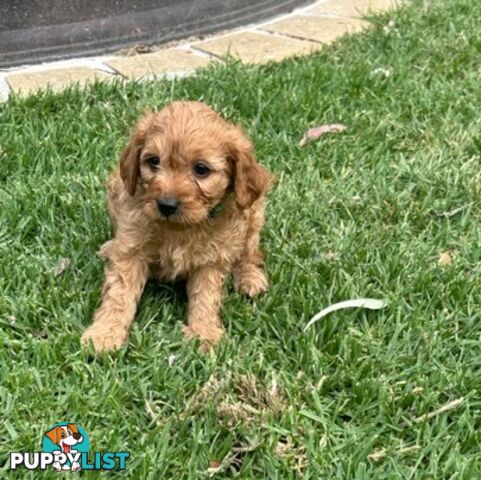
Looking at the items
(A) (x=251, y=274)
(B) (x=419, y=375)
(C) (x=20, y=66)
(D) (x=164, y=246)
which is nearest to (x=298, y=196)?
(A) (x=251, y=274)

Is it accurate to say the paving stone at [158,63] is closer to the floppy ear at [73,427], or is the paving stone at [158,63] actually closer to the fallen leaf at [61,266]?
the fallen leaf at [61,266]

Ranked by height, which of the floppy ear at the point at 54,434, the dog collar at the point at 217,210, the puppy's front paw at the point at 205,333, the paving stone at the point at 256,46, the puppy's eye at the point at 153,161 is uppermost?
the puppy's eye at the point at 153,161

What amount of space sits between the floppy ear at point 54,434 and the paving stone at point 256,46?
11.0 feet

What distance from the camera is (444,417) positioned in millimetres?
2320

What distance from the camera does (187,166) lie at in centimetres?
258

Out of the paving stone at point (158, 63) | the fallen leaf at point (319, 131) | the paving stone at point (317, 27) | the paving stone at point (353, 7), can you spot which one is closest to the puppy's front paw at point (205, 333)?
the fallen leaf at point (319, 131)

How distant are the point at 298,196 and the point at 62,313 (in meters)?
1.37

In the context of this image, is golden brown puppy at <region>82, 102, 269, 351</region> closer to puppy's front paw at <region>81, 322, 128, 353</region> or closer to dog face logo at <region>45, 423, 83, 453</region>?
puppy's front paw at <region>81, 322, 128, 353</region>

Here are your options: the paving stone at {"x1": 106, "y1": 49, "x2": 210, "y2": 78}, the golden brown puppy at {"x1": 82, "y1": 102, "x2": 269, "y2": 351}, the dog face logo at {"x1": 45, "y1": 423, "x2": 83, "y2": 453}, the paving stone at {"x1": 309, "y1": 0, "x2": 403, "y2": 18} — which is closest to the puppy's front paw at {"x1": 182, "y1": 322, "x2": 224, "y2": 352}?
the golden brown puppy at {"x1": 82, "y1": 102, "x2": 269, "y2": 351}

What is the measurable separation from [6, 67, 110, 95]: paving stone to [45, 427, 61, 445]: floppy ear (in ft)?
8.69

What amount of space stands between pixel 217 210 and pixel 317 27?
3520 mm

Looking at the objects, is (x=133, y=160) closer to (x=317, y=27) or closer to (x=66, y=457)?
(x=66, y=457)

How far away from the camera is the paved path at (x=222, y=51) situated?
462 centimetres

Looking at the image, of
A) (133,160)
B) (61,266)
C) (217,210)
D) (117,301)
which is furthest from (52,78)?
(117,301)
